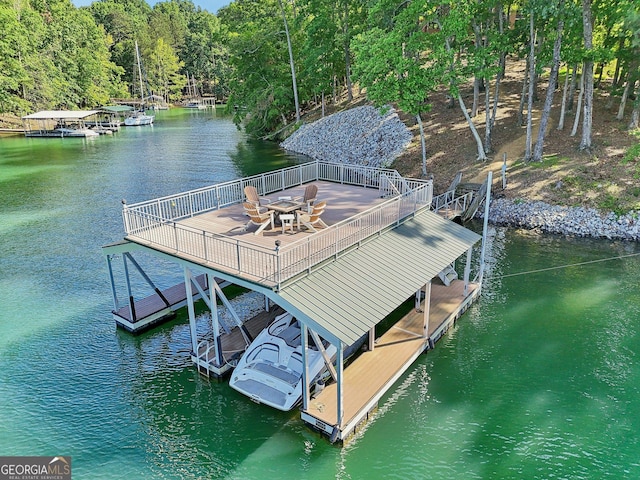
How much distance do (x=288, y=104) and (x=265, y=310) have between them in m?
42.1

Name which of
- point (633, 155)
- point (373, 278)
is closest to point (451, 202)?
point (633, 155)

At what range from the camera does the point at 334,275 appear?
39.1 ft

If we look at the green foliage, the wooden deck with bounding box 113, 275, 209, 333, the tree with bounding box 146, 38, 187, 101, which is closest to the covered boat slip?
the tree with bounding box 146, 38, 187, 101

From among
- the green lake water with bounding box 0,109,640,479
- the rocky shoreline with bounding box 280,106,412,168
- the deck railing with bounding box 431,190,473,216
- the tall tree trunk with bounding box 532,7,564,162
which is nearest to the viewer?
the green lake water with bounding box 0,109,640,479

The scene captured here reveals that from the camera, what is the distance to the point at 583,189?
24.4 m

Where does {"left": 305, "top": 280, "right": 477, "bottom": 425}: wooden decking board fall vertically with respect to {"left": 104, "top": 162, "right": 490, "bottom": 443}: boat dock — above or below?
below

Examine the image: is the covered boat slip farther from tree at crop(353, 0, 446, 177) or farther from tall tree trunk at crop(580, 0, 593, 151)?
tall tree trunk at crop(580, 0, 593, 151)

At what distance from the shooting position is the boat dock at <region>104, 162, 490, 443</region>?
35.6ft

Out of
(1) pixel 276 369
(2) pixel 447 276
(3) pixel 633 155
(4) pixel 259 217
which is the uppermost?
(3) pixel 633 155

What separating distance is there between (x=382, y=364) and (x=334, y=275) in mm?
3178

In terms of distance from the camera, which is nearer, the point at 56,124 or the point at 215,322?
the point at 215,322

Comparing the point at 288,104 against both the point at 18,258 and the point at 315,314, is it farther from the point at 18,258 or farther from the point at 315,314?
the point at 315,314

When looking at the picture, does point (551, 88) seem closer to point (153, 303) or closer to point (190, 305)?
point (190, 305)

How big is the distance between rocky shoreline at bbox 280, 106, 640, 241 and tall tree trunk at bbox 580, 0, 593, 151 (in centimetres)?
522
